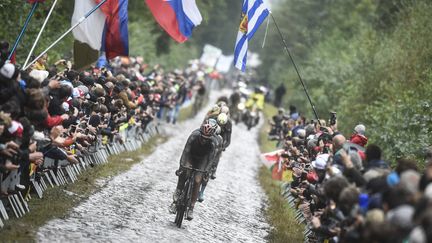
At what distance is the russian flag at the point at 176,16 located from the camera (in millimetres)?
17828

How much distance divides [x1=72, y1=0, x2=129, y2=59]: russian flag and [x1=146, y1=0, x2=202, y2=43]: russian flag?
2.66ft

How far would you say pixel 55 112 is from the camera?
13758mm

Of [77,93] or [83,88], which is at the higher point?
[83,88]

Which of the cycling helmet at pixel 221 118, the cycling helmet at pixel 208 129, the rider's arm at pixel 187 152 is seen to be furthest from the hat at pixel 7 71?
the cycling helmet at pixel 221 118

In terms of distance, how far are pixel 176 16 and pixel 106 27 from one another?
1.68 meters

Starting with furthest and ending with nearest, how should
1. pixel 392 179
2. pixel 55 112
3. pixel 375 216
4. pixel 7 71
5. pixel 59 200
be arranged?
pixel 59 200 → pixel 55 112 → pixel 7 71 → pixel 392 179 → pixel 375 216

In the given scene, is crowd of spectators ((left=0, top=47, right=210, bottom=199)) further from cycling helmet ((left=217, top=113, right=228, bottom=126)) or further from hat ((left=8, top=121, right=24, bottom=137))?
cycling helmet ((left=217, top=113, right=228, bottom=126))

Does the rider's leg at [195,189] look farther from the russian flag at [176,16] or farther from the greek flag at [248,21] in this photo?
the greek flag at [248,21]

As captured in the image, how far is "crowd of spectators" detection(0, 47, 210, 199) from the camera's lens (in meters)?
11.7

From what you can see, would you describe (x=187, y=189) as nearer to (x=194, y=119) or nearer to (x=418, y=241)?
(x=418, y=241)

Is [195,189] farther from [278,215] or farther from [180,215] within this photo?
[278,215]

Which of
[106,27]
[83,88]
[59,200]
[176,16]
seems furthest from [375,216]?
[176,16]

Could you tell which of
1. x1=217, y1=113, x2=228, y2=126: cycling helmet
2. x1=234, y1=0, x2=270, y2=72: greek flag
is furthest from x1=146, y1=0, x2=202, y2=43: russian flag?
x1=217, y1=113, x2=228, y2=126: cycling helmet

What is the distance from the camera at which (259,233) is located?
56.0ft
